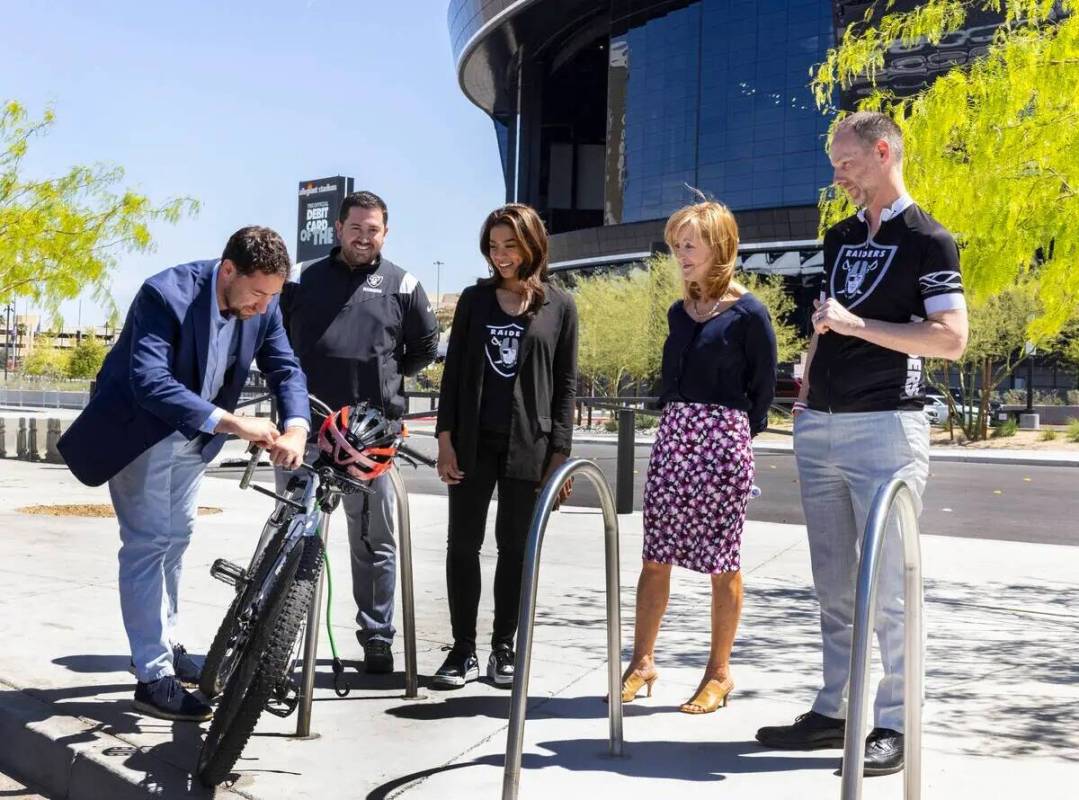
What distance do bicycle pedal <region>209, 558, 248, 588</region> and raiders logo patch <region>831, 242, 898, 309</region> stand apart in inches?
89.4

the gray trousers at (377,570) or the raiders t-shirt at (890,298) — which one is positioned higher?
the raiders t-shirt at (890,298)

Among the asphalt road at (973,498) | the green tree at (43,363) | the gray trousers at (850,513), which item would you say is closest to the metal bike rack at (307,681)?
the gray trousers at (850,513)

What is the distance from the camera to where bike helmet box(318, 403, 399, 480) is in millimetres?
3963

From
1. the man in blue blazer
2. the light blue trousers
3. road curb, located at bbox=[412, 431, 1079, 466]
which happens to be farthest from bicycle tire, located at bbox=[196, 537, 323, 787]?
road curb, located at bbox=[412, 431, 1079, 466]

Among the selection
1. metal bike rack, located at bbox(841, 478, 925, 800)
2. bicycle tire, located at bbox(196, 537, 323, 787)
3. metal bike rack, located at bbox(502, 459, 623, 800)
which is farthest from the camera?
bicycle tire, located at bbox(196, 537, 323, 787)

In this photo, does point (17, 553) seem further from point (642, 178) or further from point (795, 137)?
point (642, 178)

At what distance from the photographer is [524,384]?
493cm

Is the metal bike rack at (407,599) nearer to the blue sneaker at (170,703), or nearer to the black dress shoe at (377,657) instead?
the black dress shoe at (377,657)

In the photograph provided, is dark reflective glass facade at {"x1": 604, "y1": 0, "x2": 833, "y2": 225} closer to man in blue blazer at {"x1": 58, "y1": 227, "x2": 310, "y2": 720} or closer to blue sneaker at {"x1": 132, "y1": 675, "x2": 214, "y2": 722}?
man in blue blazer at {"x1": 58, "y1": 227, "x2": 310, "y2": 720}

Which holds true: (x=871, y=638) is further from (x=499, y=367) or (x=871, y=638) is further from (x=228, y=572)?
(x=499, y=367)

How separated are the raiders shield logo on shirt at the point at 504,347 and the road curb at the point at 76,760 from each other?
200 cm

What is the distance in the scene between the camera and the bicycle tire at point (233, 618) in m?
3.84

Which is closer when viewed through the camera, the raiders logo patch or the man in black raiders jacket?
the raiders logo patch

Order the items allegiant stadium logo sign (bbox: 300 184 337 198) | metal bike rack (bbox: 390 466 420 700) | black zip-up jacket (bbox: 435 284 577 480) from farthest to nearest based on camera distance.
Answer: allegiant stadium logo sign (bbox: 300 184 337 198) < black zip-up jacket (bbox: 435 284 577 480) < metal bike rack (bbox: 390 466 420 700)
